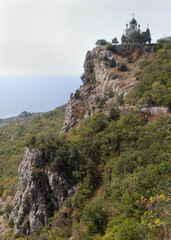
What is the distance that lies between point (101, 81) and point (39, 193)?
3262cm

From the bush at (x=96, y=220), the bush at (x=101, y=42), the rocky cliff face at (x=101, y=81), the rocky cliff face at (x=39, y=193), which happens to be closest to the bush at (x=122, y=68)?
the rocky cliff face at (x=101, y=81)

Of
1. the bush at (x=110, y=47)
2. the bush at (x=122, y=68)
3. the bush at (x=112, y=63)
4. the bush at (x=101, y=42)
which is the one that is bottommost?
the bush at (x=122, y=68)

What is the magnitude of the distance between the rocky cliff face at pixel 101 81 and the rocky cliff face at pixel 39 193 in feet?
64.7

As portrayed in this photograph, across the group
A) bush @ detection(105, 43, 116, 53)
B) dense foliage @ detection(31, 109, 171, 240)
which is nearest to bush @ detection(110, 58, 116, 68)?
bush @ detection(105, 43, 116, 53)

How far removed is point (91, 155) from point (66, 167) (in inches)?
146

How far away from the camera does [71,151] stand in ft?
66.6

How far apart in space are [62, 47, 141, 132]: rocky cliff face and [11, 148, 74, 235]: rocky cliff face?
19729mm

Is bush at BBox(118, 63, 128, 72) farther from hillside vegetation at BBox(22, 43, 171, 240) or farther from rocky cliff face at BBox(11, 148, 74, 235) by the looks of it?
rocky cliff face at BBox(11, 148, 74, 235)

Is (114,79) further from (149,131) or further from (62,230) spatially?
(62,230)

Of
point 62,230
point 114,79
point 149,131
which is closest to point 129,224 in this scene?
point 62,230

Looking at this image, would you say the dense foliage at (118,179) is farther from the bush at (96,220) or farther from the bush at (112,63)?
the bush at (112,63)

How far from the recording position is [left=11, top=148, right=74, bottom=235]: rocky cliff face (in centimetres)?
1814

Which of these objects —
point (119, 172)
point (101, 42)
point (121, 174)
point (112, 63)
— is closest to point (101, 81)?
point (112, 63)

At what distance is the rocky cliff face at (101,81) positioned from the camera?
36494 millimetres
